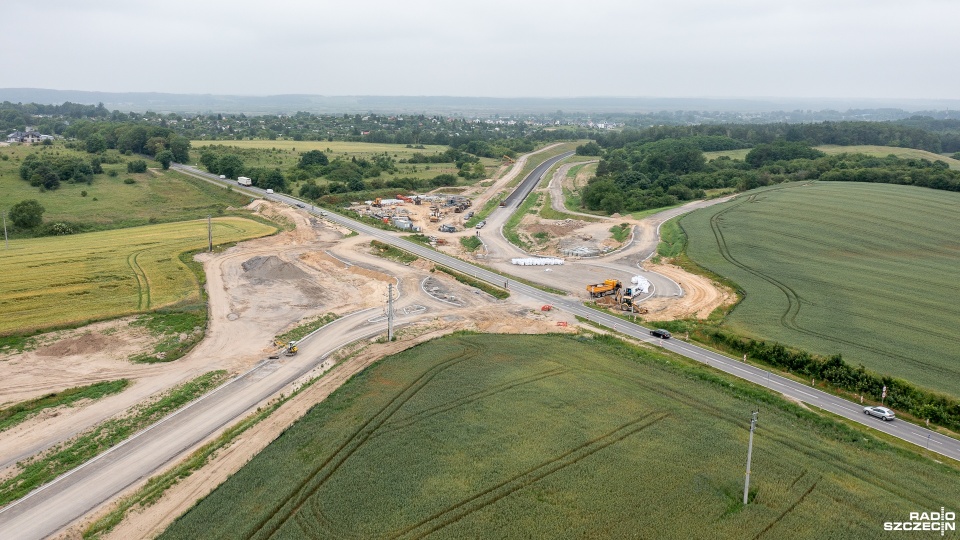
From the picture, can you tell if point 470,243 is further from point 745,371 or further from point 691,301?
point 745,371

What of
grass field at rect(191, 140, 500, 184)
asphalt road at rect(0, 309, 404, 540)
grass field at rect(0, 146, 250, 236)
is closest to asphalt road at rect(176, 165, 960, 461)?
asphalt road at rect(0, 309, 404, 540)

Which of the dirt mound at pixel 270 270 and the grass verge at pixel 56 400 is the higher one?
the dirt mound at pixel 270 270

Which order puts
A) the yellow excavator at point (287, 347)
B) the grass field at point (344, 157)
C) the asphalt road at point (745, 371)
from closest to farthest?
the asphalt road at point (745, 371) < the yellow excavator at point (287, 347) < the grass field at point (344, 157)

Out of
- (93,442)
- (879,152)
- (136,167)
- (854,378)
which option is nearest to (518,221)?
(854,378)

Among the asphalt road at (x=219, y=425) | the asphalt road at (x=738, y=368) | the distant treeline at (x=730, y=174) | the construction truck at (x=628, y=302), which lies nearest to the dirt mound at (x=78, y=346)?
the asphalt road at (x=219, y=425)

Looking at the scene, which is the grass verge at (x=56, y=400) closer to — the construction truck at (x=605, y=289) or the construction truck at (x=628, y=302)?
the construction truck at (x=605, y=289)

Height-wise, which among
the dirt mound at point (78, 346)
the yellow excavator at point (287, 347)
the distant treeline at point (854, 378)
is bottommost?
the yellow excavator at point (287, 347)
